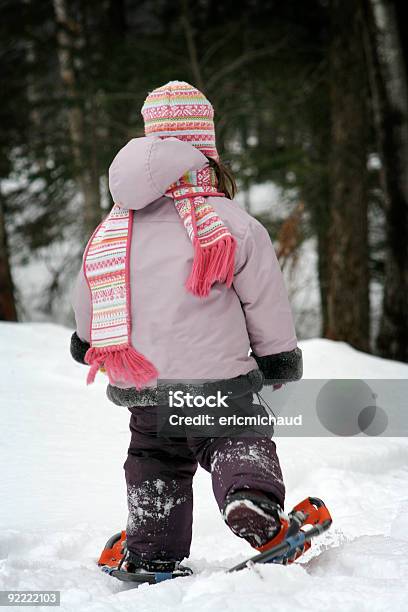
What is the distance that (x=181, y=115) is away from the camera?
97.0 inches

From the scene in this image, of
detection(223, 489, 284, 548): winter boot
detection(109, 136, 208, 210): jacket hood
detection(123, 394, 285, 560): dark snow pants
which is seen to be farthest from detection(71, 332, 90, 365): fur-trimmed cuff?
detection(223, 489, 284, 548): winter boot

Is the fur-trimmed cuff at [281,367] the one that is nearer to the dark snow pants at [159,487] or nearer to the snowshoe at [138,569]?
the dark snow pants at [159,487]

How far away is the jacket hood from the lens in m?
2.32

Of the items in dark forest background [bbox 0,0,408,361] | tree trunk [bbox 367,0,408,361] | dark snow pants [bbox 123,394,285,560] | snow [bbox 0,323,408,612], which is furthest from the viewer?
dark forest background [bbox 0,0,408,361]

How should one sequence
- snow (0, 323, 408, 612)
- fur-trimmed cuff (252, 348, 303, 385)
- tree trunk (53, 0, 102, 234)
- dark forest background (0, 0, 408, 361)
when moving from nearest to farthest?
snow (0, 323, 408, 612)
fur-trimmed cuff (252, 348, 303, 385)
dark forest background (0, 0, 408, 361)
tree trunk (53, 0, 102, 234)

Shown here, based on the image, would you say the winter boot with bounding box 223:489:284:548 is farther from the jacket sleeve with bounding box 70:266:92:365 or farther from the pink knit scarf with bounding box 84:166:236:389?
the jacket sleeve with bounding box 70:266:92:365

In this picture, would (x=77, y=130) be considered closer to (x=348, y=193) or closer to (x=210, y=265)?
(x=348, y=193)

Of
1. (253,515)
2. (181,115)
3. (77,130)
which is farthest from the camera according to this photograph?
(77,130)

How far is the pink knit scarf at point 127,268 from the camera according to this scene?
88.7 inches

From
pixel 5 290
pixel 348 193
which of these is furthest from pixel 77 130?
pixel 348 193

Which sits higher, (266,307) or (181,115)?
(181,115)

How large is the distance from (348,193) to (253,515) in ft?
21.0

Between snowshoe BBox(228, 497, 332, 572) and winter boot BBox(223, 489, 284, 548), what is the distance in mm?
22

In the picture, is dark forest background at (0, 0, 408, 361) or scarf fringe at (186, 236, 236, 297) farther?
dark forest background at (0, 0, 408, 361)
